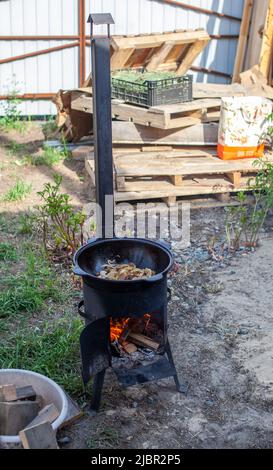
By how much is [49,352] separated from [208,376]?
1.14 meters

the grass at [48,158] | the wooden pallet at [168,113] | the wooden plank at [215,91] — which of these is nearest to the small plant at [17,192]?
the grass at [48,158]

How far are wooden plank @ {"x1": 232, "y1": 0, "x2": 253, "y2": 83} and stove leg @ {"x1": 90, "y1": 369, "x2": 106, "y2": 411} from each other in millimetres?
7889

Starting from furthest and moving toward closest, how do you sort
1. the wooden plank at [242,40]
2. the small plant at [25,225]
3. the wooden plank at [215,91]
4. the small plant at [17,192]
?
the wooden plank at [242,40] < the wooden plank at [215,91] < the small plant at [17,192] < the small plant at [25,225]

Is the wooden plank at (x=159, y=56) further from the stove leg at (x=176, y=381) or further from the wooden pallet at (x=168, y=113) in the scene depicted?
the stove leg at (x=176, y=381)

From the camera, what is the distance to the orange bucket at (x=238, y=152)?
7895 millimetres

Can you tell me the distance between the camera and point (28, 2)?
10.9 m

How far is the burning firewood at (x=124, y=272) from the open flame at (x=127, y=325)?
0.33 m

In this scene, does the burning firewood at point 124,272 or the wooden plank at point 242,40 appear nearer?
the burning firewood at point 124,272

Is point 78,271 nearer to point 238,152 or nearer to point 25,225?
point 25,225

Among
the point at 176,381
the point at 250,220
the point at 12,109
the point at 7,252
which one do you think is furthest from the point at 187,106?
the point at 176,381

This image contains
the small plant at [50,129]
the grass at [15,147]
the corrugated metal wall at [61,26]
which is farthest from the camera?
the corrugated metal wall at [61,26]

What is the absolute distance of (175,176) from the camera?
25.3 feet
